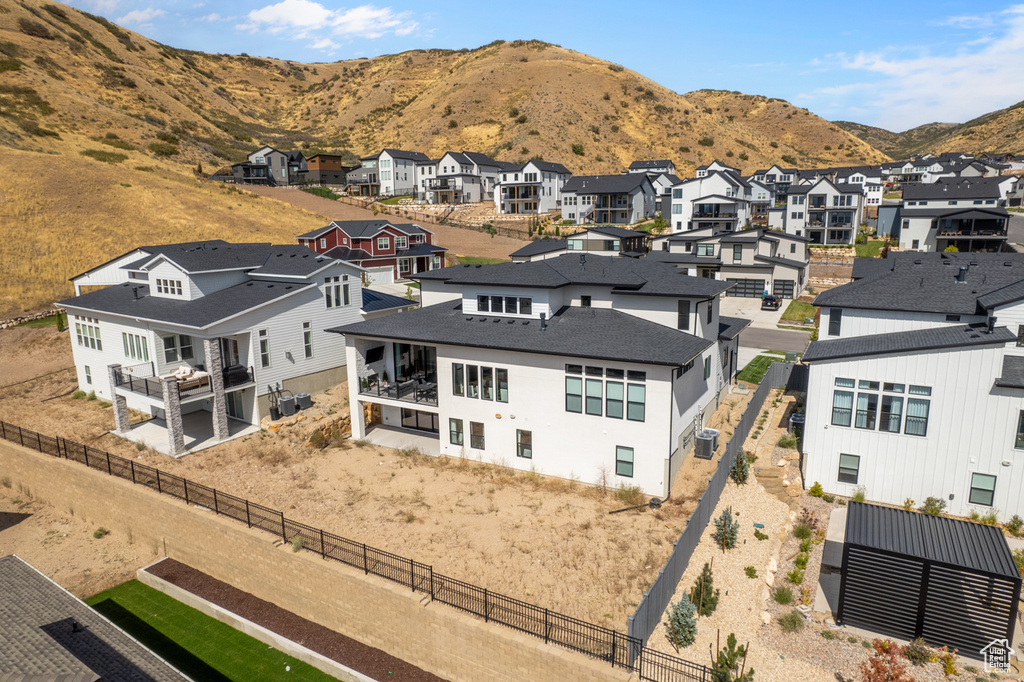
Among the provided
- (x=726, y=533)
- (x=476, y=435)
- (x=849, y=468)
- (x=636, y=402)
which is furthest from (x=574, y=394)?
(x=849, y=468)

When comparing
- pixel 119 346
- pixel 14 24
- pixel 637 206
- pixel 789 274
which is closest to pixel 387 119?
pixel 14 24

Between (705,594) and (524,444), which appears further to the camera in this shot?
(524,444)

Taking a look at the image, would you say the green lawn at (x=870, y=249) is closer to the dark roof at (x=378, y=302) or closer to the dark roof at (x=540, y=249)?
the dark roof at (x=540, y=249)

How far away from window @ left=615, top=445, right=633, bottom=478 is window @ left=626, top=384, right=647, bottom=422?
4.18ft

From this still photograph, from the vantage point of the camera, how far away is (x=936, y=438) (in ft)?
68.8

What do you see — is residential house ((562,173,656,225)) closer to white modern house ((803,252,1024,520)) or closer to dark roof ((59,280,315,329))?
dark roof ((59,280,315,329))

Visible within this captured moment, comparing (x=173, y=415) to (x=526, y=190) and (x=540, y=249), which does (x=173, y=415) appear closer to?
(x=540, y=249)

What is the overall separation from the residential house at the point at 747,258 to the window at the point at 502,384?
39933 millimetres

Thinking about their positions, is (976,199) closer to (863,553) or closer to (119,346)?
(863,553)

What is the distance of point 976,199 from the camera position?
72188 mm

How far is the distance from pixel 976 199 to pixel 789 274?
103 feet

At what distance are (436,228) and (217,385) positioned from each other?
63.0m

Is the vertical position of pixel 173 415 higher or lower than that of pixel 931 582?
higher

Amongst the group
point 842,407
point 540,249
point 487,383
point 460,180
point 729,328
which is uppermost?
point 460,180
